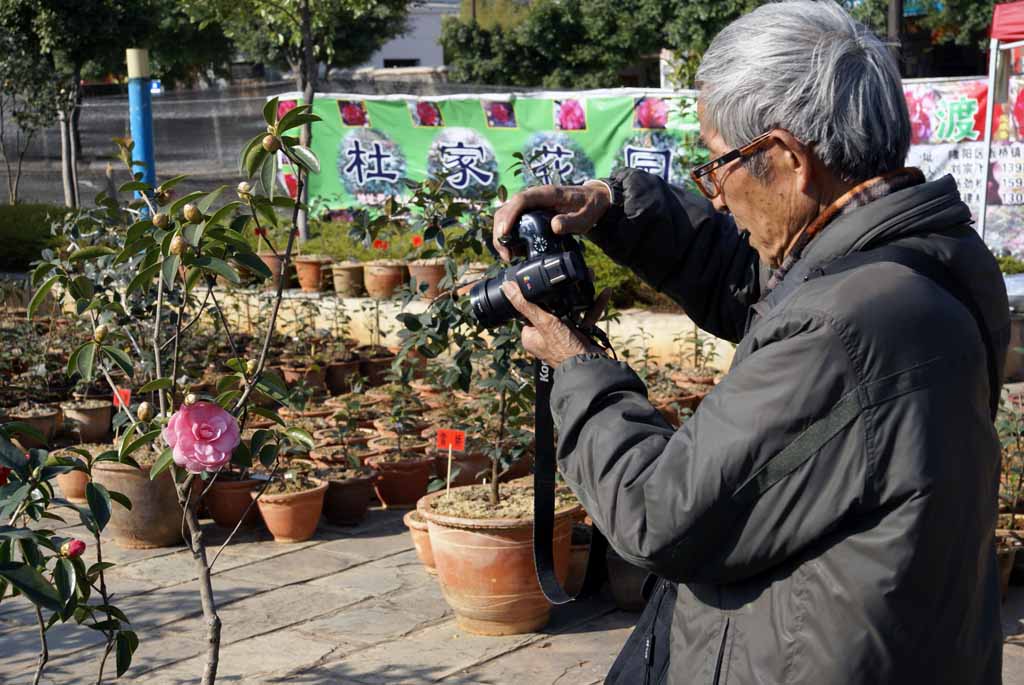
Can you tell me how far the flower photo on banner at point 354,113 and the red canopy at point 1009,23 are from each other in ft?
19.5

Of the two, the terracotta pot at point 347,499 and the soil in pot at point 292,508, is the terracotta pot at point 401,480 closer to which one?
the terracotta pot at point 347,499

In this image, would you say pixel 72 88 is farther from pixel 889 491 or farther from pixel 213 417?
pixel 889 491

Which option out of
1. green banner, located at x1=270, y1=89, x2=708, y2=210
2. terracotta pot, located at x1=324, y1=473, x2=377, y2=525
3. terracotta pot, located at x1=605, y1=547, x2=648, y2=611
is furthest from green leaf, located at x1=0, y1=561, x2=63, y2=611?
green banner, located at x1=270, y1=89, x2=708, y2=210

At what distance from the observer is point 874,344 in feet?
4.43

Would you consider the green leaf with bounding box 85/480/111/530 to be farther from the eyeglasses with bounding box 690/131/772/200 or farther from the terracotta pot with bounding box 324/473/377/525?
the terracotta pot with bounding box 324/473/377/525

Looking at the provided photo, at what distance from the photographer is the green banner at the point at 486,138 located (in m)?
9.67

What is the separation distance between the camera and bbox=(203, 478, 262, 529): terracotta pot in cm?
506

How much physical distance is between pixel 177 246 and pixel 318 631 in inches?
80.1

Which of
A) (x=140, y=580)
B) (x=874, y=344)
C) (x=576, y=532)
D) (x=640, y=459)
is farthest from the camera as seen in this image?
(x=140, y=580)

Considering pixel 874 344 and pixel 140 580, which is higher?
pixel 874 344

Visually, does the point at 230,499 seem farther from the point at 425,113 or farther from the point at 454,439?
the point at 425,113

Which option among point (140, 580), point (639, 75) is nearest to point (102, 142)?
point (140, 580)

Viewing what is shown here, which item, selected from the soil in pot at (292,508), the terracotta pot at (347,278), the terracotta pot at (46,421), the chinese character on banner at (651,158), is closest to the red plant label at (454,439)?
the soil in pot at (292,508)

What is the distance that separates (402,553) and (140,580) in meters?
1.03
